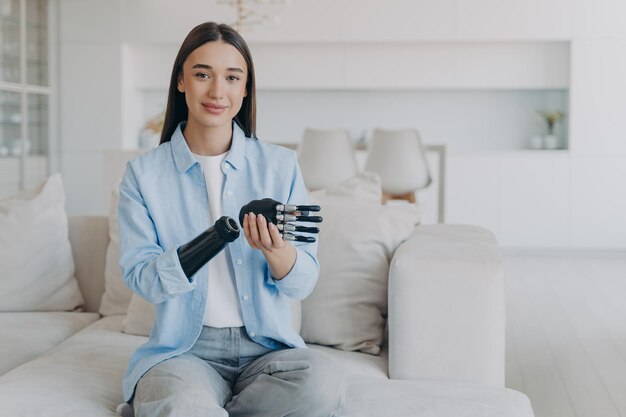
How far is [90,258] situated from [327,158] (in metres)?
3.56

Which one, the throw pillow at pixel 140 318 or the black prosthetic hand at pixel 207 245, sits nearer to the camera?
the black prosthetic hand at pixel 207 245

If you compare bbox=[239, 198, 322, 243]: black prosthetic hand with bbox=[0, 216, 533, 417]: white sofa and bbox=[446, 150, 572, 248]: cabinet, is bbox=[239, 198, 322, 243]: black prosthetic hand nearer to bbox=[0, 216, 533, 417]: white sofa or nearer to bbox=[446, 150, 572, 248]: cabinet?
bbox=[0, 216, 533, 417]: white sofa

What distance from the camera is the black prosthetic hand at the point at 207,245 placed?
1748 millimetres

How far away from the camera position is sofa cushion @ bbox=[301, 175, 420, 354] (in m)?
2.40

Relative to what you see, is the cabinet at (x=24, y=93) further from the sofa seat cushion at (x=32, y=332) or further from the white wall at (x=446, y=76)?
the sofa seat cushion at (x=32, y=332)

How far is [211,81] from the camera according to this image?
6.48 feet

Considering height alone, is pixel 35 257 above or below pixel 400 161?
below

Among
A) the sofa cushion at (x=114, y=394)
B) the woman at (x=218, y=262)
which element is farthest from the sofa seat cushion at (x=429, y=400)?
the woman at (x=218, y=262)

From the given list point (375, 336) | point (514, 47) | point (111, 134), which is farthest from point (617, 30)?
point (375, 336)

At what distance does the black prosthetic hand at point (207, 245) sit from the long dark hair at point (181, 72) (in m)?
0.39

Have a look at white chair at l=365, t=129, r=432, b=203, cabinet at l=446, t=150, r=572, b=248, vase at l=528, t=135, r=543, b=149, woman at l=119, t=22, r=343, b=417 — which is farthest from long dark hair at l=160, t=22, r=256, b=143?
vase at l=528, t=135, r=543, b=149

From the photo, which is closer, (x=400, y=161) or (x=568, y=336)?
(x=568, y=336)

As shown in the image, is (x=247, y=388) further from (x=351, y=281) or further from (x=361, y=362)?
(x=351, y=281)

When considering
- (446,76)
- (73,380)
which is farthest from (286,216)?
(446,76)
